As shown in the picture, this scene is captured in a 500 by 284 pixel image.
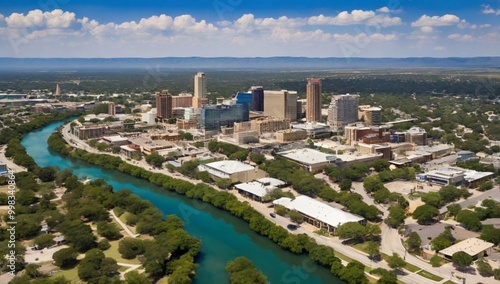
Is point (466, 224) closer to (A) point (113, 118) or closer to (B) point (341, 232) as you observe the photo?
(B) point (341, 232)

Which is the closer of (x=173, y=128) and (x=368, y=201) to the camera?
(x=368, y=201)

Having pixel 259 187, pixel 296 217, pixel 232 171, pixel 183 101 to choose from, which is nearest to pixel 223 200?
pixel 259 187

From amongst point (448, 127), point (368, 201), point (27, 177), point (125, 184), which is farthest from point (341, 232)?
point (448, 127)

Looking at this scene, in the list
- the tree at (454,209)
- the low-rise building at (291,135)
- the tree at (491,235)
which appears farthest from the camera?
the low-rise building at (291,135)

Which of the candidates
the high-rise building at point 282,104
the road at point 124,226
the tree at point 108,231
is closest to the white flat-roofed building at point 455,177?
the road at point 124,226

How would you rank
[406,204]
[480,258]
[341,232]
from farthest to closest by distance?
[406,204]
[341,232]
[480,258]

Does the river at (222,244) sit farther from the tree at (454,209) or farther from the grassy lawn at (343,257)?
the tree at (454,209)
